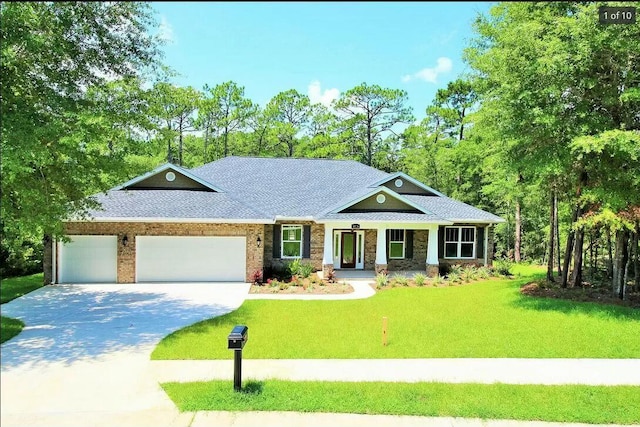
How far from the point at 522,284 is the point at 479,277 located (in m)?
2.11

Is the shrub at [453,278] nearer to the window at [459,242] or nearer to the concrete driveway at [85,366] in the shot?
the window at [459,242]

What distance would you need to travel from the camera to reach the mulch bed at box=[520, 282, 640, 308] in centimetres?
1212

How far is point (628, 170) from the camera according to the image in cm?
1066

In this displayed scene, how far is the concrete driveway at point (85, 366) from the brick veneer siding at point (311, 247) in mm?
6499

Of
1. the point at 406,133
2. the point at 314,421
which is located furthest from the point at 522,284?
the point at 406,133

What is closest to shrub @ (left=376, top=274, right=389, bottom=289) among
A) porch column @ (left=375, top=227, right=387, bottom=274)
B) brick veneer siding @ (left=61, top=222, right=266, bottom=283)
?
porch column @ (left=375, top=227, right=387, bottom=274)

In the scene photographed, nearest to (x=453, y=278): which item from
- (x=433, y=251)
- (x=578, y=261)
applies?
(x=433, y=251)

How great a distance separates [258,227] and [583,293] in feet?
35.5

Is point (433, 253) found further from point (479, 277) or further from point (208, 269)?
point (208, 269)

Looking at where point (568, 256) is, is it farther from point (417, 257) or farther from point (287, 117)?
point (287, 117)

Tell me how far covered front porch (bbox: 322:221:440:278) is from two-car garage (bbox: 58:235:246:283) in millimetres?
4206

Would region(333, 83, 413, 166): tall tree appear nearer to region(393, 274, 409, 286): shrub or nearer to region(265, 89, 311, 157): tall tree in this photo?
region(265, 89, 311, 157): tall tree

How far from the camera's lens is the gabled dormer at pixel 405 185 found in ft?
64.8

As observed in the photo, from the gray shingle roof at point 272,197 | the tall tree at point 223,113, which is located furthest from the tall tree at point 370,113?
the gray shingle roof at point 272,197
